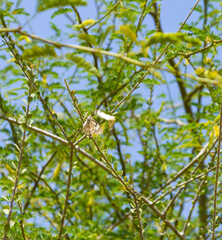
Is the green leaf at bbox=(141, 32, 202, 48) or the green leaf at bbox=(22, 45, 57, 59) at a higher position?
the green leaf at bbox=(22, 45, 57, 59)

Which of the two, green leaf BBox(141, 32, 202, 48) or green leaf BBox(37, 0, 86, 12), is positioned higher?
green leaf BBox(37, 0, 86, 12)

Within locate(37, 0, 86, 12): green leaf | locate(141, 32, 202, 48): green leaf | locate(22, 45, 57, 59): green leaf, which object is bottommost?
locate(141, 32, 202, 48): green leaf

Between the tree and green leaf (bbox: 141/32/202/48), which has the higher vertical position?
the tree

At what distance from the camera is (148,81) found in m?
1.33

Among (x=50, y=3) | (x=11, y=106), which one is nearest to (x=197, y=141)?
(x=11, y=106)

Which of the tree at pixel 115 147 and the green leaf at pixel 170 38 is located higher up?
the tree at pixel 115 147

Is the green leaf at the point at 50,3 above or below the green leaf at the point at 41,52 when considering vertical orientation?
above

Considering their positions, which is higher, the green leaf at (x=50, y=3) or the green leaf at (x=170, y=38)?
the green leaf at (x=50, y=3)

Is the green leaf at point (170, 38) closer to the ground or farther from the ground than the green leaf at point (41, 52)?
closer to the ground

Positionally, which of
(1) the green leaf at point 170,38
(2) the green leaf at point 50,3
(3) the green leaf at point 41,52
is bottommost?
(1) the green leaf at point 170,38

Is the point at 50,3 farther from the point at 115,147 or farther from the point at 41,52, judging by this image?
the point at 115,147

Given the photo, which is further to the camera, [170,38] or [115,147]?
[115,147]

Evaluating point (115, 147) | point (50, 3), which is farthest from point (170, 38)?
point (115, 147)

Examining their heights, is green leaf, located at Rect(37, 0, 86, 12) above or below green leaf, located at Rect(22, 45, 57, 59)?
above
